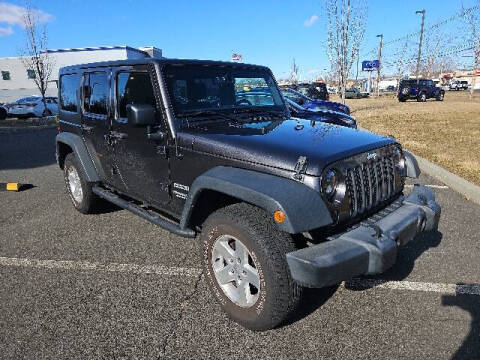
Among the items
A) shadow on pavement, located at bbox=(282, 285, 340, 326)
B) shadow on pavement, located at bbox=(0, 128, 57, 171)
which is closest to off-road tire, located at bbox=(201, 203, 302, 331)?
shadow on pavement, located at bbox=(282, 285, 340, 326)

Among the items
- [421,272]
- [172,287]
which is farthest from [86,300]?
[421,272]

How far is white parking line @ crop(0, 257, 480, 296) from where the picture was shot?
3223 millimetres

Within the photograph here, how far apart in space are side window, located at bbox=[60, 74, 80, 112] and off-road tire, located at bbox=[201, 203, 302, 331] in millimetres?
3196

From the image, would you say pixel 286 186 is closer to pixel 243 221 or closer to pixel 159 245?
pixel 243 221

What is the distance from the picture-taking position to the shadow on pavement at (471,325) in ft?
8.08

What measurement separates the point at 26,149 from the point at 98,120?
8.57 metres

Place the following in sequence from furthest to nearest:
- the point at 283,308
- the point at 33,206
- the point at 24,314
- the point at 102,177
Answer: the point at 33,206 → the point at 102,177 → the point at 24,314 → the point at 283,308

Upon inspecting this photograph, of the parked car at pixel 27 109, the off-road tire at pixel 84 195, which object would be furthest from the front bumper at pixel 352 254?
the parked car at pixel 27 109

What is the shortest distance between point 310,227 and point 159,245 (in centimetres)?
232

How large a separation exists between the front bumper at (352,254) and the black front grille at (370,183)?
15cm

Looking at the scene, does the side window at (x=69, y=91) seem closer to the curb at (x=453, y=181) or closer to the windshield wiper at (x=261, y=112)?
the windshield wiper at (x=261, y=112)

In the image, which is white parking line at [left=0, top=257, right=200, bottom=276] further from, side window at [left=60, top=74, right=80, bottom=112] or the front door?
side window at [left=60, top=74, right=80, bottom=112]

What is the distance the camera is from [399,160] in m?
3.37

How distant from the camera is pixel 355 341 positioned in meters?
2.61
